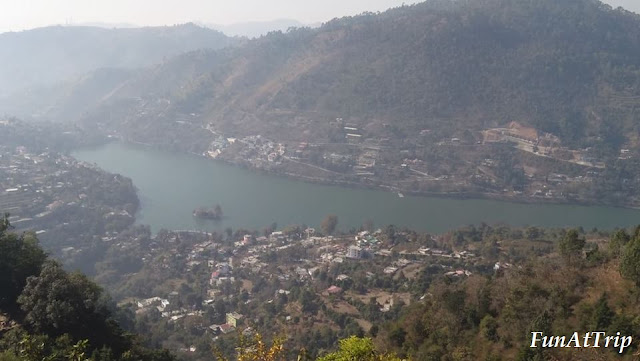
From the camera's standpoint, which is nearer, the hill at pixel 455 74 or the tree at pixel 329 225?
the tree at pixel 329 225

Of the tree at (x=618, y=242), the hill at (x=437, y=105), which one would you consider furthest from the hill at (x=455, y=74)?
the tree at (x=618, y=242)

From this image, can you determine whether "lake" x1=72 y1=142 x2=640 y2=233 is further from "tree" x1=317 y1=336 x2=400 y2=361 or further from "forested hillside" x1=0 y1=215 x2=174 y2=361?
"tree" x1=317 y1=336 x2=400 y2=361

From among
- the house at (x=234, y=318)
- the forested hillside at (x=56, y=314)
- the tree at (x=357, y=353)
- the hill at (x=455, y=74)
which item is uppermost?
the hill at (x=455, y=74)

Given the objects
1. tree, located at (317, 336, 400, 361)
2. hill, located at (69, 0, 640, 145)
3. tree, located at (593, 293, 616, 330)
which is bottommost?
tree, located at (593, 293, 616, 330)

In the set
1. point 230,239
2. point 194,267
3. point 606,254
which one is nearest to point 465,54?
point 230,239

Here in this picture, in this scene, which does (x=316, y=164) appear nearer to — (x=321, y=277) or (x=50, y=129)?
(x=321, y=277)

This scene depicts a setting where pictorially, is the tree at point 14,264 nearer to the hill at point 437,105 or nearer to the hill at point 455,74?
the hill at point 437,105

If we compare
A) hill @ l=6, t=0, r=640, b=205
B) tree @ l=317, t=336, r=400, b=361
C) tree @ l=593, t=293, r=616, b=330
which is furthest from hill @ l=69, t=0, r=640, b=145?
tree @ l=317, t=336, r=400, b=361

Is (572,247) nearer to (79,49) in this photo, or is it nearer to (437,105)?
(437,105)
